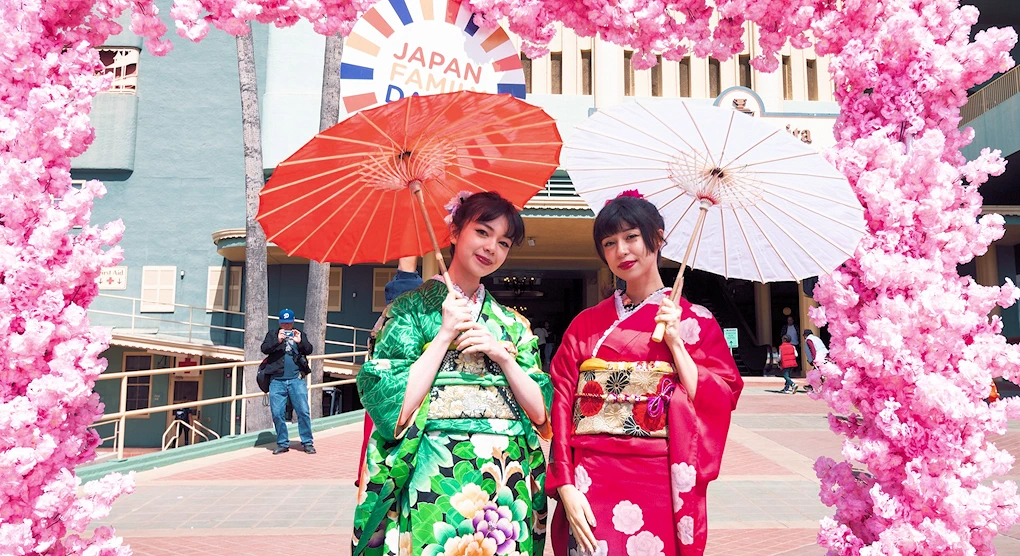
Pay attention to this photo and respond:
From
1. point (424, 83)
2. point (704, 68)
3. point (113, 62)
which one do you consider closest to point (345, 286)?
point (113, 62)

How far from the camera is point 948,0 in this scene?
2.62 metres

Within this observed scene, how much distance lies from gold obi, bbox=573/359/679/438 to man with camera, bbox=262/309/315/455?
6214 mm

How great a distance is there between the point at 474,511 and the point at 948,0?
8.47 feet

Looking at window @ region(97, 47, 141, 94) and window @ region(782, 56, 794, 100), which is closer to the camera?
window @ region(97, 47, 141, 94)

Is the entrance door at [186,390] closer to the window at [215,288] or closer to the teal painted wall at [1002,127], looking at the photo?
the window at [215,288]

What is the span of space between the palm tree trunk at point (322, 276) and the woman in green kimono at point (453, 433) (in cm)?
792

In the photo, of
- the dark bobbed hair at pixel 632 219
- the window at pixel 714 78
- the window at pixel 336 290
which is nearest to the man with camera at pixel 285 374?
the dark bobbed hair at pixel 632 219

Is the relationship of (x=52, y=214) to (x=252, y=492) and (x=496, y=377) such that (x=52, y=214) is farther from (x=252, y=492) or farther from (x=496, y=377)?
(x=252, y=492)

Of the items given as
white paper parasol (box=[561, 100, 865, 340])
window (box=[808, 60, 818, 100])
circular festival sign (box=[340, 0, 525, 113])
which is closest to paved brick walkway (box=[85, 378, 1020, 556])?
white paper parasol (box=[561, 100, 865, 340])

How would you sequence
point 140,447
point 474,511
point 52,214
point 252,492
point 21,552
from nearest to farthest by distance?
1. point 474,511
2. point 21,552
3. point 52,214
4. point 252,492
5. point 140,447

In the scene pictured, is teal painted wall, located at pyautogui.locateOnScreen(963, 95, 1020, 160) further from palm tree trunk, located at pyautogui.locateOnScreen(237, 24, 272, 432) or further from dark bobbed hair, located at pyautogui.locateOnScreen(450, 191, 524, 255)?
dark bobbed hair, located at pyautogui.locateOnScreen(450, 191, 524, 255)

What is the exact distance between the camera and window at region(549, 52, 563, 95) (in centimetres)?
1798

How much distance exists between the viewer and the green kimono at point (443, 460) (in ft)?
7.01

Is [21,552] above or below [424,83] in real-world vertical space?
below
